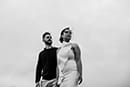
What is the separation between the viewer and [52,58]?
54.3 ft

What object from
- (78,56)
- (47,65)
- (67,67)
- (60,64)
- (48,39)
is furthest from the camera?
(48,39)

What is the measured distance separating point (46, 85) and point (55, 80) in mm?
396

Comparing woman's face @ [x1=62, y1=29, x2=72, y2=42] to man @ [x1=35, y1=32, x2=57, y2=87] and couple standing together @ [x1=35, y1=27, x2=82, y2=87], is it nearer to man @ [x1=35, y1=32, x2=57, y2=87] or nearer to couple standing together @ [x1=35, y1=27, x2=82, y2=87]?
couple standing together @ [x1=35, y1=27, x2=82, y2=87]

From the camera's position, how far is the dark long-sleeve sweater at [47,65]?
16.5 meters

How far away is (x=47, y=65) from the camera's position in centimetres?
1655

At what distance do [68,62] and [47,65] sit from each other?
35.7 inches

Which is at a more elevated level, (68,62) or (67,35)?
(67,35)

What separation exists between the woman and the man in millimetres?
353

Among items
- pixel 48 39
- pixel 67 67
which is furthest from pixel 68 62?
pixel 48 39

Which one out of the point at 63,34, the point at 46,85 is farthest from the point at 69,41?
the point at 46,85

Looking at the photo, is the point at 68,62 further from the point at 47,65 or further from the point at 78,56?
the point at 47,65

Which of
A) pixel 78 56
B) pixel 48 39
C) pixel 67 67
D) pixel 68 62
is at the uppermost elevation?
pixel 48 39

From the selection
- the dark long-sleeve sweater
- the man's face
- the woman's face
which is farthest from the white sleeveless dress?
the man's face

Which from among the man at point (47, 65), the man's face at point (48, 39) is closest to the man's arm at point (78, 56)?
the man at point (47, 65)
